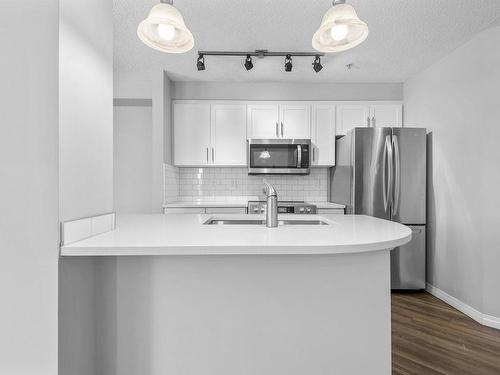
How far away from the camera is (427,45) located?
2.86 meters

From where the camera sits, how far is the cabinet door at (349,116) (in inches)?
150

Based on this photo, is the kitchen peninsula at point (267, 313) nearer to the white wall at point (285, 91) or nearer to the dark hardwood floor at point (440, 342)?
the dark hardwood floor at point (440, 342)

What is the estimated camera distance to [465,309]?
2.68 meters

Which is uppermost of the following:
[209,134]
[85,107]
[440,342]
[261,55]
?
[261,55]

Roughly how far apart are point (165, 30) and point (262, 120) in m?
2.33

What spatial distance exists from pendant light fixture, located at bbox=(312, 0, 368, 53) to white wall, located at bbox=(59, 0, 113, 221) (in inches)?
43.8

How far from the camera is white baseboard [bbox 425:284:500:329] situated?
7.97 ft

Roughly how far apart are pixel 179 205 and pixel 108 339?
212 centimetres

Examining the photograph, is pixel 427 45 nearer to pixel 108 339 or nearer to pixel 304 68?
pixel 304 68

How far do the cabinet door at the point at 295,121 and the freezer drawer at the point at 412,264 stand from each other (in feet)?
5.65

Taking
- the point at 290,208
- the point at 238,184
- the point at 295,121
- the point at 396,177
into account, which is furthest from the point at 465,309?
the point at 238,184

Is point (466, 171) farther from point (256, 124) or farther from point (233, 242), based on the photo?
point (233, 242)

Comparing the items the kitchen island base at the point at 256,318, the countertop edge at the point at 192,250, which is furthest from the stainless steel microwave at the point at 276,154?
the countertop edge at the point at 192,250

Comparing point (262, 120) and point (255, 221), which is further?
point (262, 120)
